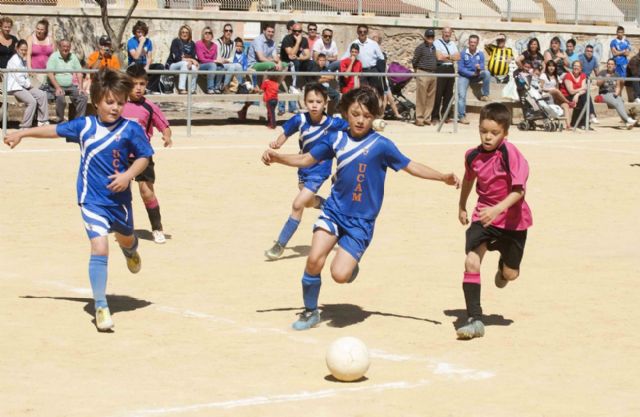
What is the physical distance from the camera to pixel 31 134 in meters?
9.30

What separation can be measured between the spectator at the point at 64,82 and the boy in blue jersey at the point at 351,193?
13.1 m

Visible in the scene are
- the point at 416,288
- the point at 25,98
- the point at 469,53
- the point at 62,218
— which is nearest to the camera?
the point at 416,288

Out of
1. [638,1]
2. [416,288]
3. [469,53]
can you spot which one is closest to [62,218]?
[416,288]

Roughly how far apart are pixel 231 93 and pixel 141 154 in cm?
1537

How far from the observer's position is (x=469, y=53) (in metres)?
26.6

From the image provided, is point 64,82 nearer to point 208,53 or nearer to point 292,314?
point 208,53

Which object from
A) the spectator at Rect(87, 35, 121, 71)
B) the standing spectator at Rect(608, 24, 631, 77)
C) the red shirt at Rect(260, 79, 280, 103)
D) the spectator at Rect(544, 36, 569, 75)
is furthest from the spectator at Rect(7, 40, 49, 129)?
the standing spectator at Rect(608, 24, 631, 77)

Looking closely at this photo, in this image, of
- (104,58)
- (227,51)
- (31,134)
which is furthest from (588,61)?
(31,134)

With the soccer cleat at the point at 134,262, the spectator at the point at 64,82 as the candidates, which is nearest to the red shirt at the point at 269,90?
the spectator at the point at 64,82

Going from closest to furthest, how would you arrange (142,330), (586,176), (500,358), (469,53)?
(500,358) < (142,330) < (586,176) < (469,53)

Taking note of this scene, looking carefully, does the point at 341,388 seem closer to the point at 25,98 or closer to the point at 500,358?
the point at 500,358

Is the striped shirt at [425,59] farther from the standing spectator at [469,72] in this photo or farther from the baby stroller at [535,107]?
the baby stroller at [535,107]

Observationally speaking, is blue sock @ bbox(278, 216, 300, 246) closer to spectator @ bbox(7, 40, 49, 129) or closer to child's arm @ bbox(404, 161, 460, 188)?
child's arm @ bbox(404, 161, 460, 188)

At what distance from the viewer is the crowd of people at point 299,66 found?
71.9ft
